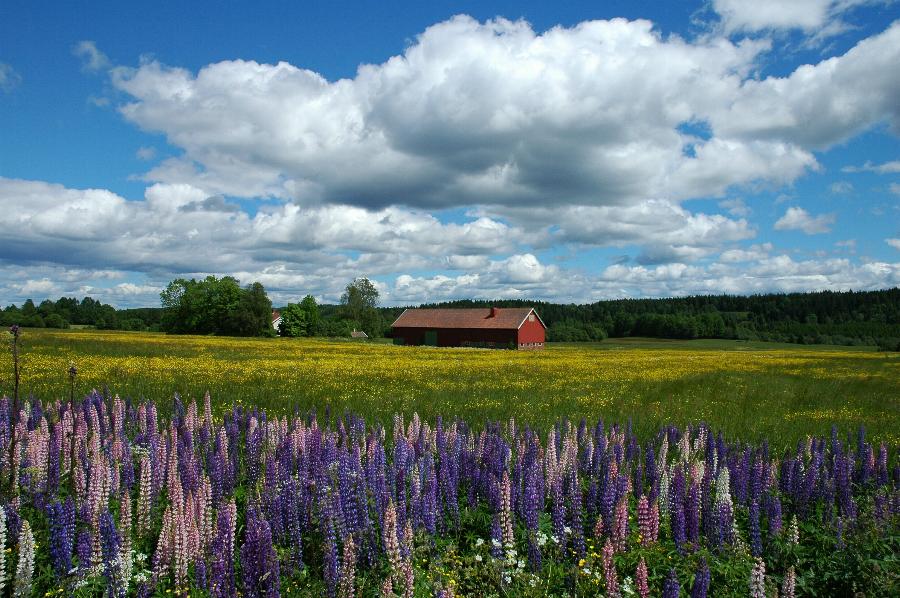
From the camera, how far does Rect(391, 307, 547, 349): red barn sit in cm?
7112

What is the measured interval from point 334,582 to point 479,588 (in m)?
1.13

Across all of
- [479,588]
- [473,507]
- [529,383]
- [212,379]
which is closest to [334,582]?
[479,588]

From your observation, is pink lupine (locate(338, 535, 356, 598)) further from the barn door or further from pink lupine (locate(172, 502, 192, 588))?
the barn door

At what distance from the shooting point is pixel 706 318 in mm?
121750

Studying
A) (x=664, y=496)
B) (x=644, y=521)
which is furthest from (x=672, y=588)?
(x=664, y=496)

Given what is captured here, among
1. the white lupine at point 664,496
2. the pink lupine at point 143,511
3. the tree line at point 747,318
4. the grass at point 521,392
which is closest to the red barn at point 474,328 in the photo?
the tree line at point 747,318

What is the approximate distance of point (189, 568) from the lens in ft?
14.6

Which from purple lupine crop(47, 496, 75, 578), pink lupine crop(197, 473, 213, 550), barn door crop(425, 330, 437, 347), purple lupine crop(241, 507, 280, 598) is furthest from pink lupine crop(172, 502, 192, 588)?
barn door crop(425, 330, 437, 347)

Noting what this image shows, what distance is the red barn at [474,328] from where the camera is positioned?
71.1 m

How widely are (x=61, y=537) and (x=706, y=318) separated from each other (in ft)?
Result: 429

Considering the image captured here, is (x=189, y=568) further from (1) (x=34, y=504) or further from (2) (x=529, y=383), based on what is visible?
(2) (x=529, y=383)

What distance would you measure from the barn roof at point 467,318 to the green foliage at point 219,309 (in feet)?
76.6

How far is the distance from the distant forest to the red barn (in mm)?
26474

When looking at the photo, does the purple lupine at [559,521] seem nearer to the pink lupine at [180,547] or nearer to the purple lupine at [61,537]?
the pink lupine at [180,547]
